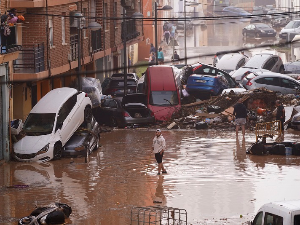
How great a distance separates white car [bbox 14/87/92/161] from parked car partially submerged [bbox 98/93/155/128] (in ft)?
16.6

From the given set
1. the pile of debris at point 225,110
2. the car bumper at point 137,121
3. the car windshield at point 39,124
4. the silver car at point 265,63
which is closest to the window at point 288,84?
the pile of debris at point 225,110

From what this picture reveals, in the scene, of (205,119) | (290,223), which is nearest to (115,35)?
(205,119)

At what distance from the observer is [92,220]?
1920cm

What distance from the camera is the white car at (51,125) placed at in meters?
27.4

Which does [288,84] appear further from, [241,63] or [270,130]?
[270,130]

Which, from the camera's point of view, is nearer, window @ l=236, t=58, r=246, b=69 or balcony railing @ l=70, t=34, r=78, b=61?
balcony railing @ l=70, t=34, r=78, b=61

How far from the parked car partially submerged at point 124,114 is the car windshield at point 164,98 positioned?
1229 millimetres

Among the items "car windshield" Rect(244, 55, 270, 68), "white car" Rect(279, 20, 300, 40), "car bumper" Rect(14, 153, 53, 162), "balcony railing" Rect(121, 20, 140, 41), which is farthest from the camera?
"white car" Rect(279, 20, 300, 40)

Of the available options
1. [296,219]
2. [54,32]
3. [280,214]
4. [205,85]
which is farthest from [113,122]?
[296,219]

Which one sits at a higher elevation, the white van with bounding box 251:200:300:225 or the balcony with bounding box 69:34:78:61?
the balcony with bounding box 69:34:78:61

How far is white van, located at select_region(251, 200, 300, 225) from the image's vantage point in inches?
550

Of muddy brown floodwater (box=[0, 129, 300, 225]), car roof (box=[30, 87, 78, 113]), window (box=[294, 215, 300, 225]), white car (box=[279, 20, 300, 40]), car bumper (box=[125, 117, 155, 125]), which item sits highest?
white car (box=[279, 20, 300, 40])

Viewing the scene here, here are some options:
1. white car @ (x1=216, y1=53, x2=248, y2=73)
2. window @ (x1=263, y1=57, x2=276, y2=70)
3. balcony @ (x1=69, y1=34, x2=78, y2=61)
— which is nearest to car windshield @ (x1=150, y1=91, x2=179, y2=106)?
balcony @ (x1=69, y1=34, x2=78, y2=61)

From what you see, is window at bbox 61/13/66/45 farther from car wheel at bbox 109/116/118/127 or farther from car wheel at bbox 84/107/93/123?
car wheel at bbox 84/107/93/123
